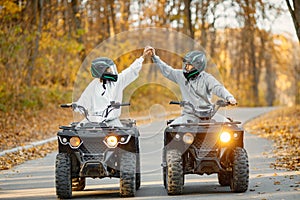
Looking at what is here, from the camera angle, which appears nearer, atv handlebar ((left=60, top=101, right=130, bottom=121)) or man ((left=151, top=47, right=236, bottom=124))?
atv handlebar ((left=60, top=101, right=130, bottom=121))

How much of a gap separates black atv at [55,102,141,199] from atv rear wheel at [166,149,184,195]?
50 cm

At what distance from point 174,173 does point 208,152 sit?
62 cm

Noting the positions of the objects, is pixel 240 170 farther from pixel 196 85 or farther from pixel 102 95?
pixel 102 95

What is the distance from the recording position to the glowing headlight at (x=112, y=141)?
10.3m

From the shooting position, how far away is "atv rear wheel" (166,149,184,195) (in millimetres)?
10312

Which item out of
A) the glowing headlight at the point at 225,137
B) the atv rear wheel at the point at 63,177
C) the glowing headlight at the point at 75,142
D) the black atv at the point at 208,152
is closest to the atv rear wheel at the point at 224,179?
the black atv at the point at 208,152

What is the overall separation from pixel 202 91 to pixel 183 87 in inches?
13.4

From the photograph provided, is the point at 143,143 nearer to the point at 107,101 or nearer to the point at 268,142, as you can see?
the point at 268,142

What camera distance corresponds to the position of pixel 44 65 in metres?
36.7

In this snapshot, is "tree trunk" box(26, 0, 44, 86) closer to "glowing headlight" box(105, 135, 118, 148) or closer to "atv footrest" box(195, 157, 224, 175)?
"glowing headlight" box(105, 135, 118, 148)

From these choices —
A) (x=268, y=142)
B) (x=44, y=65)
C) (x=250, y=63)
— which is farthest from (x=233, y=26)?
(x=268, y=142)

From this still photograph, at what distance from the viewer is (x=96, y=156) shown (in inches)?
408

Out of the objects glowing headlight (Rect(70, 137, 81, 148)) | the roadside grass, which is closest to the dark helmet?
glowing headlight (Rect(70, 137, 81, 148))

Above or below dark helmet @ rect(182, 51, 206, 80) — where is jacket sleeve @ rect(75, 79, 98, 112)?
below
